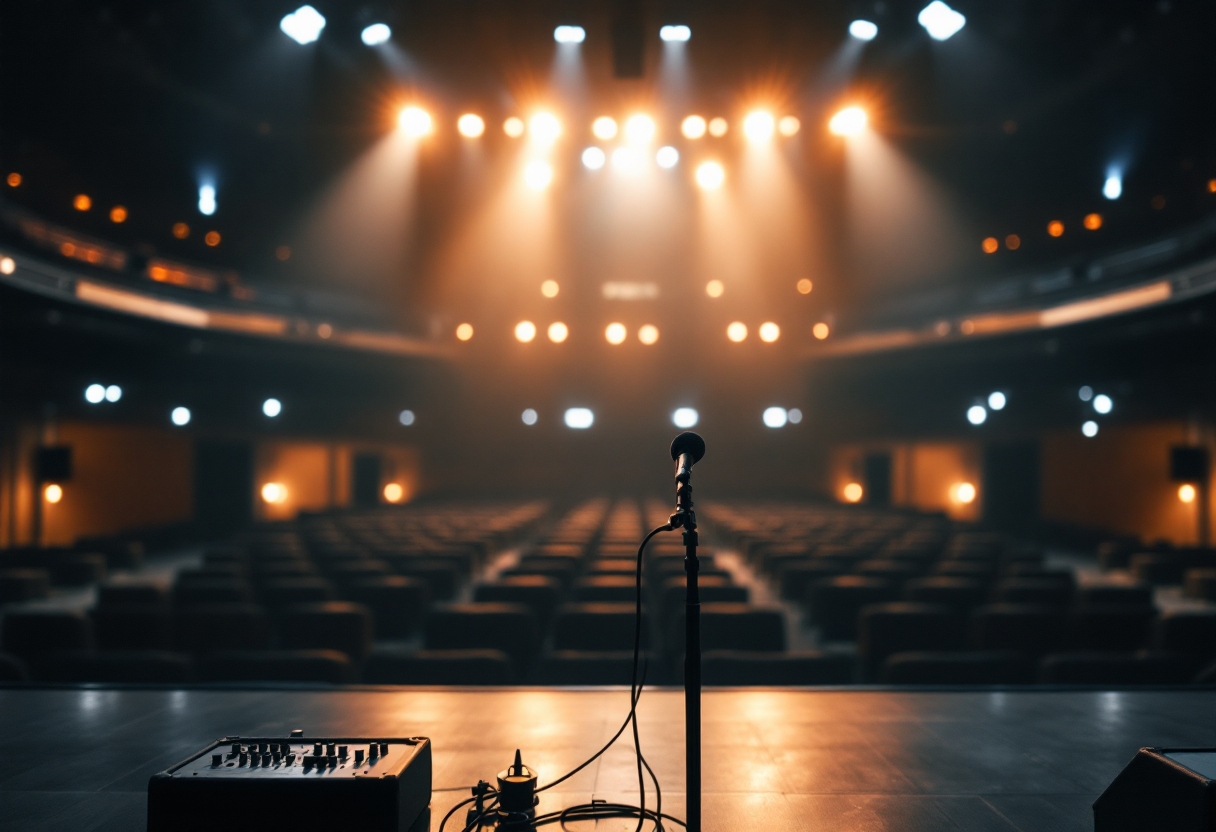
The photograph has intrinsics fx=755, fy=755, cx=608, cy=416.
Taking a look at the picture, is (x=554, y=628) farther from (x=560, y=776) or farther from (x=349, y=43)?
(x=349, y=43)

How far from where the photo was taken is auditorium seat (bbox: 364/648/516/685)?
4.55 m

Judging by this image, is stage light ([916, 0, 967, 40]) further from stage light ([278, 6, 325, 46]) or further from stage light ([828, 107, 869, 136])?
stage light ([278, 6, 325, 46])

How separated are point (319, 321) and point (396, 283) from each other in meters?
4.71

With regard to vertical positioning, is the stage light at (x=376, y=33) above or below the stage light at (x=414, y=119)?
below

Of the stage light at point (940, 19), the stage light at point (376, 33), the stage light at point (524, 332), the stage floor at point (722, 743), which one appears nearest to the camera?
the stage floor at point (722, 743)

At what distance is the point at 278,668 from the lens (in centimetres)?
463

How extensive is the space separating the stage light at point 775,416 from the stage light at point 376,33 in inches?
728

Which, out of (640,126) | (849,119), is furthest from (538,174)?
(849,119)

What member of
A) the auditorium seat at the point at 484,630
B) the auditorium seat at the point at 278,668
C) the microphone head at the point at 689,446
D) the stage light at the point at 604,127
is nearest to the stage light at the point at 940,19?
the stage light at the point at 604,127

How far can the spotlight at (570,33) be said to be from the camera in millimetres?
10180

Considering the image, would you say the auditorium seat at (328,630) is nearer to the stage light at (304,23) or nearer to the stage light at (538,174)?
the stage light at (304,23)

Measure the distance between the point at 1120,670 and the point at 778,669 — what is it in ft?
6.99

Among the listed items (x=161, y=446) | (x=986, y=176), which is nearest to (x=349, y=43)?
(x=161, y=446)

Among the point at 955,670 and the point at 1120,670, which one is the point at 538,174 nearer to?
the point at 955,670
